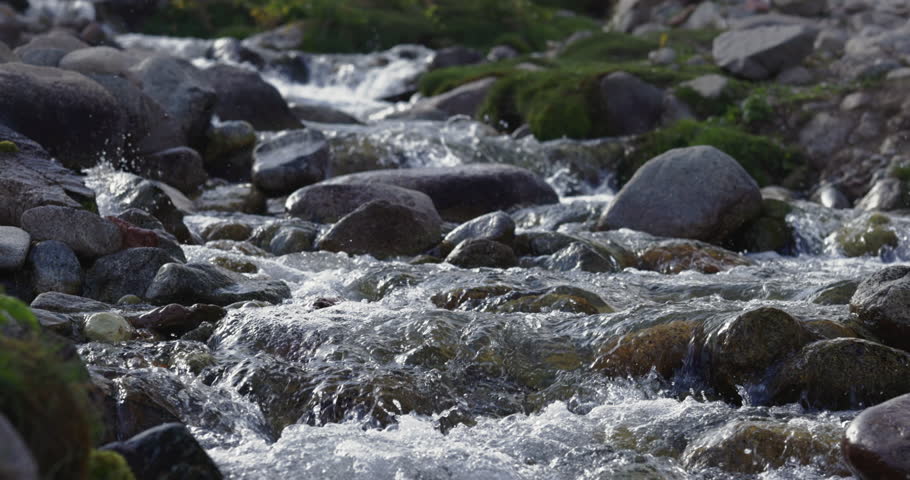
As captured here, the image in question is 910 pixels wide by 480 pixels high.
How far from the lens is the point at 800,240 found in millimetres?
10641

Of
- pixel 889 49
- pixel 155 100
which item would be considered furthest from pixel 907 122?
pixel 155 100

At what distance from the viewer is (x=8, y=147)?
808cm

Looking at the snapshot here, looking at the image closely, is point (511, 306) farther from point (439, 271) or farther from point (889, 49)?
point (889, 49)

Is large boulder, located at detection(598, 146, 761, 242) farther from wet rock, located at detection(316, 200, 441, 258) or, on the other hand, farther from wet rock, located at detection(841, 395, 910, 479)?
wet rock, located at detection(841, 395, 910, 479)

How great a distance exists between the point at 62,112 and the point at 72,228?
3625 millimetres

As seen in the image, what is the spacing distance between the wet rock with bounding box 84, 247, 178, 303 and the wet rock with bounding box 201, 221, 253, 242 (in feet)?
7.73

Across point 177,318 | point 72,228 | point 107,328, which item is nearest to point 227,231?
point 72,228

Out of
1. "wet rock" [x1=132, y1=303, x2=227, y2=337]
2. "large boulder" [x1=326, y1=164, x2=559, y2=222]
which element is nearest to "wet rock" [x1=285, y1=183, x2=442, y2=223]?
"large boulder" [x1=326, y1=164, x2=559, y2=222]

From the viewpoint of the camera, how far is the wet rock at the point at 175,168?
463 inches

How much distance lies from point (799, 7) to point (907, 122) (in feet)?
38.7

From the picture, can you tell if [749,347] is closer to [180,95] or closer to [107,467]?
[107,467]

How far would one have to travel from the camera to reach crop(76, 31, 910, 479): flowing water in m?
4.30

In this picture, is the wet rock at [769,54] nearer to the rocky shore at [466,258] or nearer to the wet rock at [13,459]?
the rocky shore at [466,258]

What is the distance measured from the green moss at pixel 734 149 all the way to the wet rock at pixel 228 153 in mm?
5163
